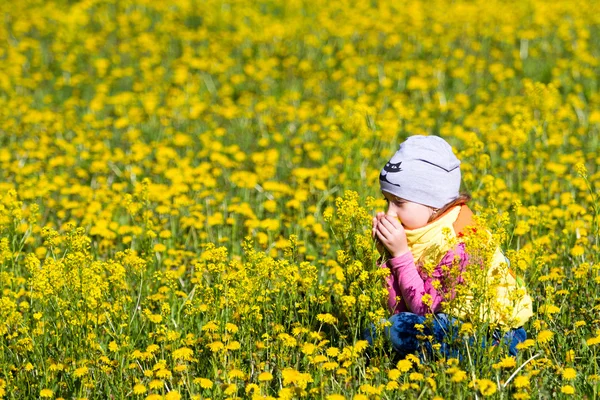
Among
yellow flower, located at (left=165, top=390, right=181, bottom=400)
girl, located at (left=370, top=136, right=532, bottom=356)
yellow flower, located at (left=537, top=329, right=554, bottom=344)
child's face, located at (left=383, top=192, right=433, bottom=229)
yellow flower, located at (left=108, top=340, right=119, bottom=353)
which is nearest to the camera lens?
yellow flower, located at (left=165, top=390, right=181, bottom=400)

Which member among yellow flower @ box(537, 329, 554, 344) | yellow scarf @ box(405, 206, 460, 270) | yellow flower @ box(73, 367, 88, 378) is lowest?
yellow flower @ box(73, 367, 88, 378)

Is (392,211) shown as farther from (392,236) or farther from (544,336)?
(544,336)

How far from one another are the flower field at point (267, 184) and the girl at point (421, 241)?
122 millimetres

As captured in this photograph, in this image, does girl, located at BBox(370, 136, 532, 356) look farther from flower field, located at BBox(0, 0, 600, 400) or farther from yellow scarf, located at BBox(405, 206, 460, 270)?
flower field, located at BBox(0, 0, 600, 400)

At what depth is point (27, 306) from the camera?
4.43 m

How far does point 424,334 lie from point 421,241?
18.3 inches

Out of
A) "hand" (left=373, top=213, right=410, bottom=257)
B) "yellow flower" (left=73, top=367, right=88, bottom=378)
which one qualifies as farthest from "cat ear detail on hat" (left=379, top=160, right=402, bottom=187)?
"yellow flower" (left=73, top=367, right=88, bottom=378)

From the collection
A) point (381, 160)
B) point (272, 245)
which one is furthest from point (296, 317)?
point (381, 160)

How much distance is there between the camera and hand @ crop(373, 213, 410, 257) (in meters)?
4.03

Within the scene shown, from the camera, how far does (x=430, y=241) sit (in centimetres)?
416

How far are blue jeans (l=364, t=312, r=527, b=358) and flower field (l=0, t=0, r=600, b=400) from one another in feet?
0.28

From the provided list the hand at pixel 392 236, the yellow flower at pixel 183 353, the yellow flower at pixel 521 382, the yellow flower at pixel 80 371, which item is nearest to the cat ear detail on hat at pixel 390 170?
the hand at pixel 392 236

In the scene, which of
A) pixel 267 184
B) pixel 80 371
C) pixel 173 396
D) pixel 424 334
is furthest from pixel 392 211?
pixel 267 184

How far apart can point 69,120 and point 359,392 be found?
5556mm
